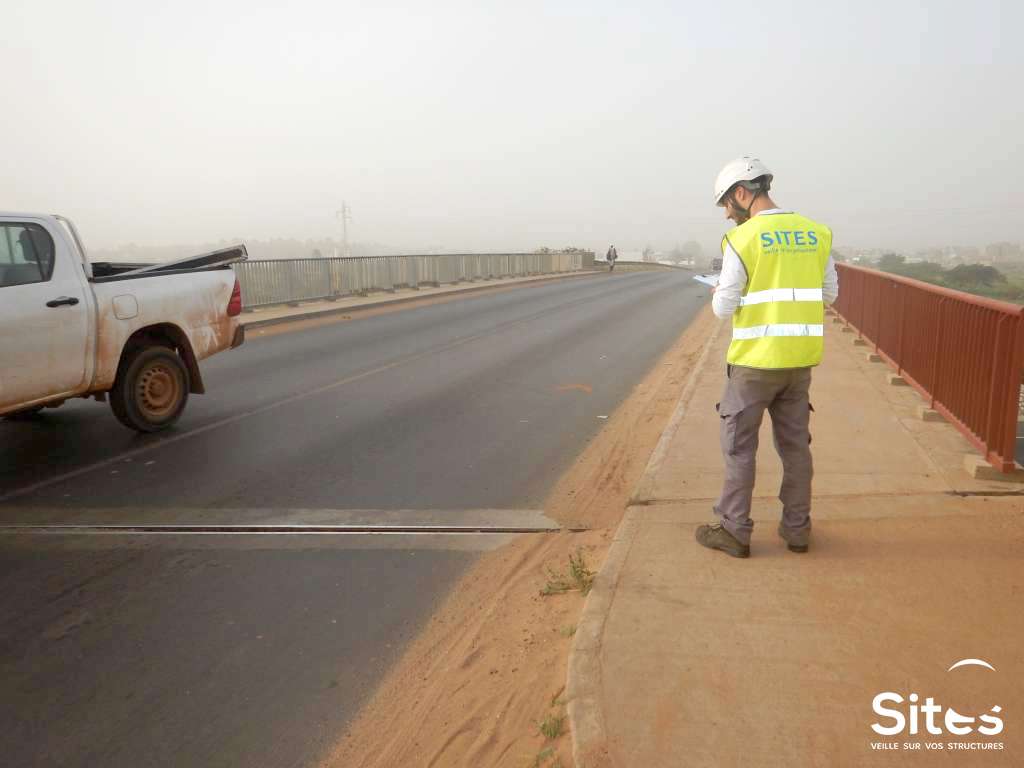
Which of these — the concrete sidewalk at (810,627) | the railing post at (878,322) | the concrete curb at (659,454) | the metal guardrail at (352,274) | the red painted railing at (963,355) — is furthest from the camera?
the metal guardrail at (352,274)

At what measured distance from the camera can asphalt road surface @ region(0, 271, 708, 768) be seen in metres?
3.44

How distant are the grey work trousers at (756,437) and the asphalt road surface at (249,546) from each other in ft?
5.30

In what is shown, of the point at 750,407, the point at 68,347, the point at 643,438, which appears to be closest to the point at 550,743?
the point at 750,407

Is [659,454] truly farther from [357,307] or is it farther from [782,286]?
[357,307]

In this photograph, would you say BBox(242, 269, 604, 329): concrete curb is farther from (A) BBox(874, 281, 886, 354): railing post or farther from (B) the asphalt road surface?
(A) BBox(874, 281, 886, 354): railing post

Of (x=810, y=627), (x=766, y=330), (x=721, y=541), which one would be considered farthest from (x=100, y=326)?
(x=810, y=627)

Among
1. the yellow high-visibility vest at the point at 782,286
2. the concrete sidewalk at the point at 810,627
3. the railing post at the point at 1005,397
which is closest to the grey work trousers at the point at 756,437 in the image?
the yellow high-visibility vest at the point at 782,286

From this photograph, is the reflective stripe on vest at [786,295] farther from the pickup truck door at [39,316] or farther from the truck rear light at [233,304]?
the truck rear light at [233,304]

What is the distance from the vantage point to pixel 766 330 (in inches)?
166

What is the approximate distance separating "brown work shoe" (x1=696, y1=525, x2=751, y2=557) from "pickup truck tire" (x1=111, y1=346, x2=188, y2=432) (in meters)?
5.46

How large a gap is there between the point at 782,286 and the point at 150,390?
240 inches

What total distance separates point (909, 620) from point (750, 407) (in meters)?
1.23

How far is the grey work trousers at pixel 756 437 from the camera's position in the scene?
14.1ft

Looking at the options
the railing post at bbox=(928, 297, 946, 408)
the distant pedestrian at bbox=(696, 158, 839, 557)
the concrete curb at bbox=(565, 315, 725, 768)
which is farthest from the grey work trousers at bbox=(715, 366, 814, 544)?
the railing post at bbox=(928, 297, 946, 408)
